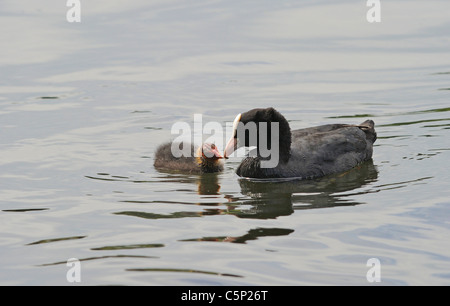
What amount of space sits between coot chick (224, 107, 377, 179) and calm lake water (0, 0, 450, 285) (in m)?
0.19

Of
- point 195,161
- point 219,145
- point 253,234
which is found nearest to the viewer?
point 253,234

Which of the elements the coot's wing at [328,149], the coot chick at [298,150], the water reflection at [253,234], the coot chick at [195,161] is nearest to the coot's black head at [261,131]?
the coot chick at [298,150]

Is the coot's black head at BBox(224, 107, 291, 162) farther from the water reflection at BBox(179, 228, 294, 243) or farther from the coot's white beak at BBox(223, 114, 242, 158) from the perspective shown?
the water reflection at BBox(179, 228, 294, 243)

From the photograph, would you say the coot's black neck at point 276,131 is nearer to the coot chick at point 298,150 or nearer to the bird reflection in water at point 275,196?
the coot chick at point 298,150

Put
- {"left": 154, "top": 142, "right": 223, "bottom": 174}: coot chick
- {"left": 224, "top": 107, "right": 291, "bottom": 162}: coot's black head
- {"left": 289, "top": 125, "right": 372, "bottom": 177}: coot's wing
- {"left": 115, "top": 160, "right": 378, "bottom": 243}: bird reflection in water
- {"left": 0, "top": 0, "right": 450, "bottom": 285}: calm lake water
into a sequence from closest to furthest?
{"left": 0, "top": 0, "right": 450, "bottom": 285}: calm lake water, {"left": 115, "top": 160, "right": 378, "bottom": 243}: bird reflection in water, {"left": 224, "top": 107, "right": 291, "bottom": 162}: coot's black head, {"left": 289, "top": 125, "right": 372, "bottom": 177}: coot's wing, {"left": 154, "top": 142, "right": 223, "bottom": 174}: coot chick

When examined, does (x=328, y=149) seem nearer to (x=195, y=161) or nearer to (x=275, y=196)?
(x=275, y=196)

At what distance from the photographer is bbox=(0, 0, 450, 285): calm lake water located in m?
6.31

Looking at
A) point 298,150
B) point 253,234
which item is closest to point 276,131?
point 298,150

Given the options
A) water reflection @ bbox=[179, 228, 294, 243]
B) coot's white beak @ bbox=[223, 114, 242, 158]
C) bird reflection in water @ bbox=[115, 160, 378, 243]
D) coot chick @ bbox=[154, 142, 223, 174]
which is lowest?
water reflection @ bbox=[179, 228, 294, 243]

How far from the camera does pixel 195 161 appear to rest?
380 inches

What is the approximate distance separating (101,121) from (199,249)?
17.1 ft

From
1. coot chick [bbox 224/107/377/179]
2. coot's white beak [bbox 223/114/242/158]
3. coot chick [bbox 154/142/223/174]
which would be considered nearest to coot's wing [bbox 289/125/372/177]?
coot chick [bbox 224/107/377/179]

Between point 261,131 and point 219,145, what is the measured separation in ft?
5.00

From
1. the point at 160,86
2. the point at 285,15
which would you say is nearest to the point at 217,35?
the point at 285,15
